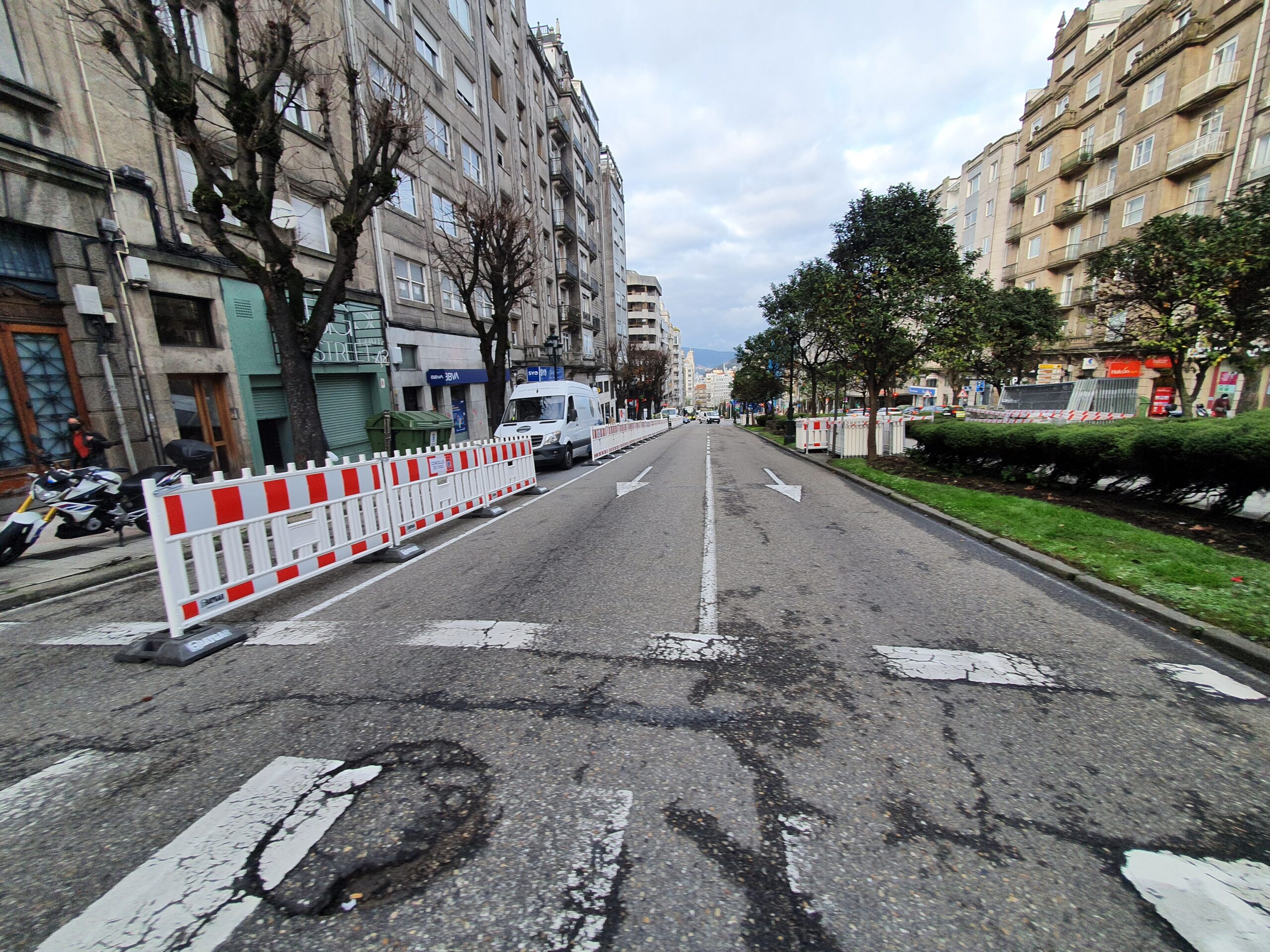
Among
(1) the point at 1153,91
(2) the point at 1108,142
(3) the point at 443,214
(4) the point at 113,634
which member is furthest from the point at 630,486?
(2) the point at 1108,142

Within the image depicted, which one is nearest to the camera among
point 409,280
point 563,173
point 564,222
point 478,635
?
point 478,635

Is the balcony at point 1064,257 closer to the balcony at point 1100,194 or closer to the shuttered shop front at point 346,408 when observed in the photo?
the balcony at point 1100,194

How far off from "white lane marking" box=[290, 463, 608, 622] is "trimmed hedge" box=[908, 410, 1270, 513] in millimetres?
9240

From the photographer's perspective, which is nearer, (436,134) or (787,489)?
(787,489)

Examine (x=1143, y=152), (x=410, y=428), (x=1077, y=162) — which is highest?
(x=1077, y=162)

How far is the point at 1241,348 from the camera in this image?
1362cm

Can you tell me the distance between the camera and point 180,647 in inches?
153

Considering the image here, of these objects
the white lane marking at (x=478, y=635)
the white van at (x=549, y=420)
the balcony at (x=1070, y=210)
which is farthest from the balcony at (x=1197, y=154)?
the white lane marking at (x=478, y=635)

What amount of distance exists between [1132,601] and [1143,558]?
4.35 ft

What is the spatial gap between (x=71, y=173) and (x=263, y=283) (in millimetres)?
4372

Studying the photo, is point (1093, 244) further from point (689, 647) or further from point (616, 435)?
point (689, 647)

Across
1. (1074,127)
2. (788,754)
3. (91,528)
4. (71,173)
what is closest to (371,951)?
(788,754)

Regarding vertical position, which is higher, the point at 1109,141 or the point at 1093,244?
the point at 1109,141

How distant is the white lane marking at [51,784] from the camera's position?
7.88 ft
